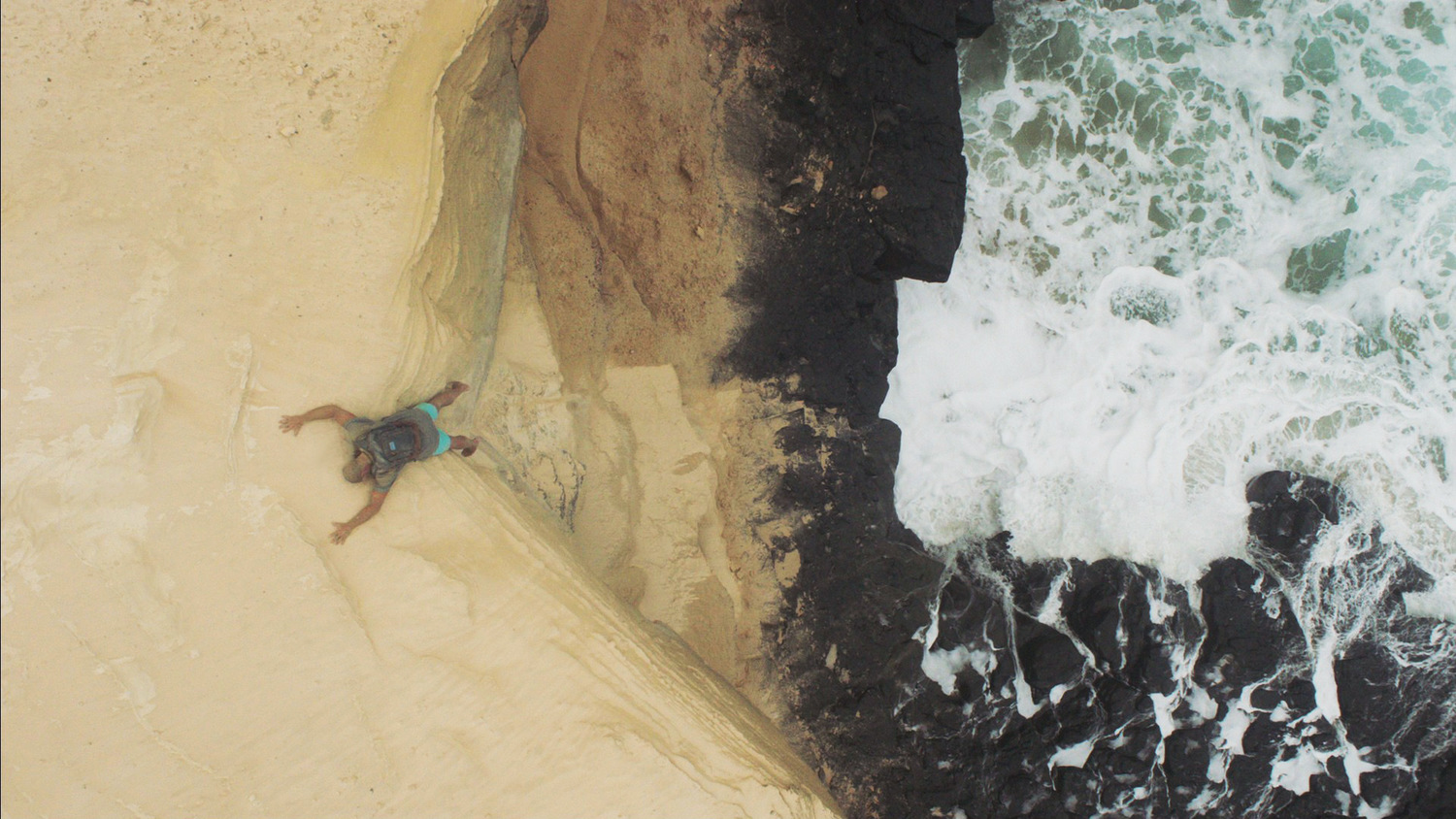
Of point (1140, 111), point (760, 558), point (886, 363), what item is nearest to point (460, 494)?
point (760, 558)

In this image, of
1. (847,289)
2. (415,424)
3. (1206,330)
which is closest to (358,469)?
(415,424)

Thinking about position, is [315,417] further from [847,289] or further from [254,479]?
[847,289]

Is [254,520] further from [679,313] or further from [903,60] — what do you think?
[903,60]

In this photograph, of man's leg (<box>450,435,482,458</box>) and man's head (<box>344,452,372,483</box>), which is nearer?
man's head (<box>344,452,372,483</box>)

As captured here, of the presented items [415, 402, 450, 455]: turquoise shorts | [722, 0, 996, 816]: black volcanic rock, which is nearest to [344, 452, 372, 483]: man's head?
[415, 402, 450, 455]: turquoise shorts

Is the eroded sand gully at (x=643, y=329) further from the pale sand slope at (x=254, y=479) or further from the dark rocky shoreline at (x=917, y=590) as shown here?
the pale sand slope at (x=254, y=479)

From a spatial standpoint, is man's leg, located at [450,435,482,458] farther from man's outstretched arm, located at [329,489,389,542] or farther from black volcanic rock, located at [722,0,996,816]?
black volcanic rock, located at [722,0,996,816]

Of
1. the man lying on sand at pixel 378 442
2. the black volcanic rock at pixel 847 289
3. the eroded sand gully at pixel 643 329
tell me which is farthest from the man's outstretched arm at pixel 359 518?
the black volcanic rock at pixel 847 289
